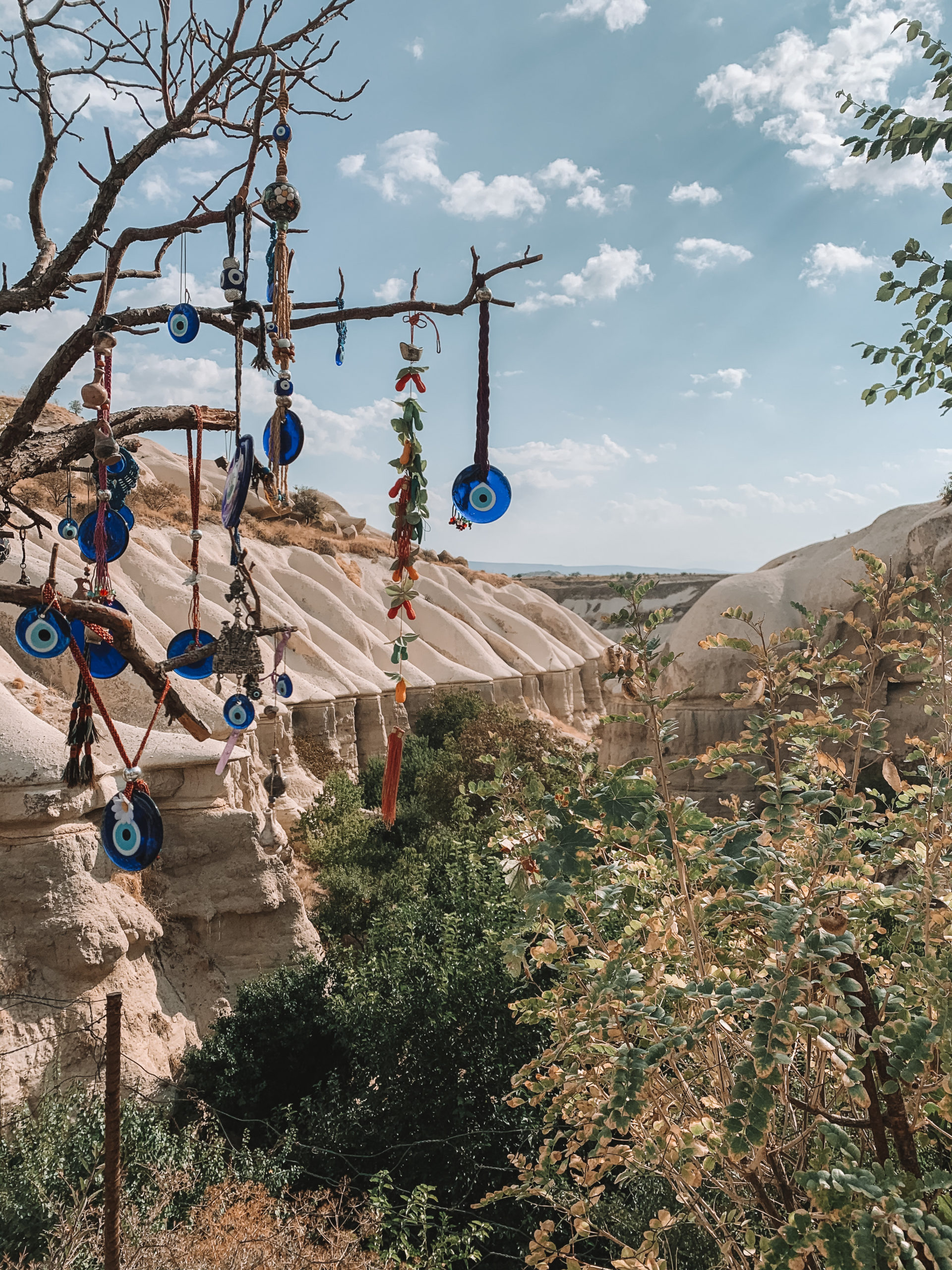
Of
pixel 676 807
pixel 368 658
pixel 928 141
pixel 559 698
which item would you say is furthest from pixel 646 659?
pixel 559 698

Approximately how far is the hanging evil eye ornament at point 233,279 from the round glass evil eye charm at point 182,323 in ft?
1.33

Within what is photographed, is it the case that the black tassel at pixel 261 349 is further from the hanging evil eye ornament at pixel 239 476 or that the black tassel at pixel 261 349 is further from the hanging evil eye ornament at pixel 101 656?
the hanging evil eye ornament at pixel 101 656

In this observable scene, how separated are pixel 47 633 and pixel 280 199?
6.09 feet

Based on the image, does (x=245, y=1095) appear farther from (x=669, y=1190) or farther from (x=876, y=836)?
(x=876, y=836)

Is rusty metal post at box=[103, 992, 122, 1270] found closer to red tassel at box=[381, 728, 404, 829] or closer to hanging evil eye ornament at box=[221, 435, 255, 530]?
red tassel at box=[381, 728, 404, 829]

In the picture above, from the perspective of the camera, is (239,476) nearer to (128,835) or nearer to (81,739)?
(128,835)

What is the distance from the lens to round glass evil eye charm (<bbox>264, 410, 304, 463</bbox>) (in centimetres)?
250

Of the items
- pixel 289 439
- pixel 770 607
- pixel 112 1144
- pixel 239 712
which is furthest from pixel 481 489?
pixel 770 607

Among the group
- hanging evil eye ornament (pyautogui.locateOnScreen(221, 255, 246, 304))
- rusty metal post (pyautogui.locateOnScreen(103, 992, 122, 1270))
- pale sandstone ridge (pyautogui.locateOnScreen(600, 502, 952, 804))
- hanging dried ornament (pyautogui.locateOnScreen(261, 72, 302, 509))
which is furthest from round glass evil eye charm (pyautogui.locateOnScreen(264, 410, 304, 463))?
pale sandstone ridge (pyautogui.locateOnScreen(600, 502, 952, 804))

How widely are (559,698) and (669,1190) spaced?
3002cm

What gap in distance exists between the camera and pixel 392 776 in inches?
94.0

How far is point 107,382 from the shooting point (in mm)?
3170

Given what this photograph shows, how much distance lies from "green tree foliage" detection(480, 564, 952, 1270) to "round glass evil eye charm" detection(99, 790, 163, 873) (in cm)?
140

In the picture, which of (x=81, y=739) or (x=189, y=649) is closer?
(x=81, y=739)
